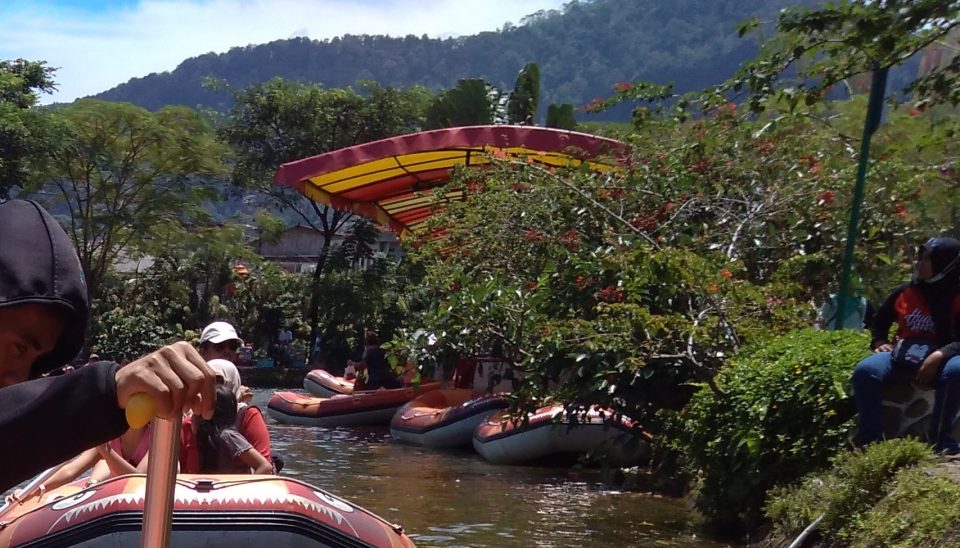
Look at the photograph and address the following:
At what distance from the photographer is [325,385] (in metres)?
23.0

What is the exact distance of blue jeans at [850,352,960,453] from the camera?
641 centimetres

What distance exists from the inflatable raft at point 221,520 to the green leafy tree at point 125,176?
27761 millimetres

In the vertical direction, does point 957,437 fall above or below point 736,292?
below

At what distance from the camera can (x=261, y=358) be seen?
37094mm

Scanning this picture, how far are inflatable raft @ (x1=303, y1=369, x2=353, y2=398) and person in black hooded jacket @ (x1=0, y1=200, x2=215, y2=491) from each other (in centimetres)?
2037

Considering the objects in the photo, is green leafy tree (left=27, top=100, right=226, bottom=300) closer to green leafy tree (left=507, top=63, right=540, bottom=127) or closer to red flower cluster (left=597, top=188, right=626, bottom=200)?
green leafy tree (left=507, top=63, right=540, bottom=127)

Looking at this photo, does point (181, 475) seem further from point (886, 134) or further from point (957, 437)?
point (886, 134)

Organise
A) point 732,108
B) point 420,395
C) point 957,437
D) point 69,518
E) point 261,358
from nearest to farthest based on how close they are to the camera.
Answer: point 69,518 < point 957,437 < point 732,108 < point 420,395 < point 261,358

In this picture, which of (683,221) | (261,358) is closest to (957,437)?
(683,221)

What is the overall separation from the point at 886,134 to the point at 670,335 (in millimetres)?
6157

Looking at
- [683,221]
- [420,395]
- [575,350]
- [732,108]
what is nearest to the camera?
[575,350]

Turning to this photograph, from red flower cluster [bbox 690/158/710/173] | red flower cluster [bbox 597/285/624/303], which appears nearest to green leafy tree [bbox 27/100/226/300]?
red flower cluster [bbox 690/158/710/173]

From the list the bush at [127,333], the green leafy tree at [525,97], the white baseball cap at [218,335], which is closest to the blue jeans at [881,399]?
the white baseball cap at [218,335]

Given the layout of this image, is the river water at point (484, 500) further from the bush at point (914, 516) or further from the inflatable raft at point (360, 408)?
the inflatable raft at point (360, 408)
